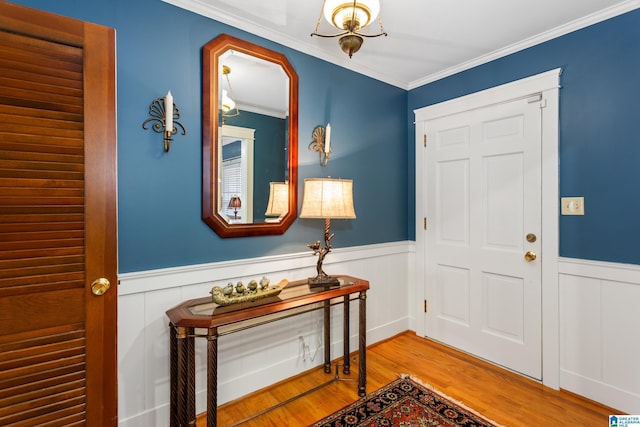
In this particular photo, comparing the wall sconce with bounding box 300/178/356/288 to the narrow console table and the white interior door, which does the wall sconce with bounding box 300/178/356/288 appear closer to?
the narrow console table

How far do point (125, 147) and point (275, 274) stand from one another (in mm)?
1172

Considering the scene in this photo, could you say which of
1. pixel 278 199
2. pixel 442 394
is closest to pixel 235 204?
pixel 278 199

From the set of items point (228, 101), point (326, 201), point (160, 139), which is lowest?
point (326, 201)

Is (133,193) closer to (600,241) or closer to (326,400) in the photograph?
(326,400)

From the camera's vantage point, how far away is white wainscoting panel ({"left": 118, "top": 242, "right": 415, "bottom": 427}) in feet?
5.44

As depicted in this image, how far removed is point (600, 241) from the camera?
6.50 ft

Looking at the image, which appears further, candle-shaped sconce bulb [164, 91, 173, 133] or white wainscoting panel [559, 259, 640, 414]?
white wainscoting panel [559, 259, 640, 414]

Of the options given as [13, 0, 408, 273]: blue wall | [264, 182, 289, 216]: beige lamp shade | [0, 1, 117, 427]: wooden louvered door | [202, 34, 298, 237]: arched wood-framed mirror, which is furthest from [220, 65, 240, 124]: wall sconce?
[0, 1, 117, 427]: wooden louvered door

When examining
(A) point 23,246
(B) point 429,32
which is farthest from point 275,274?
(B) point 429,32

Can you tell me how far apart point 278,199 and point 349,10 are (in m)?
1.18

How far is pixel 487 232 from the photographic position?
8.34 ft

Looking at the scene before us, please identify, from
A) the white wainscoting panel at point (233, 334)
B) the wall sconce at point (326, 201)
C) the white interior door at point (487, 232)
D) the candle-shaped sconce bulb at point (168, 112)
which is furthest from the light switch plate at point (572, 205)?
the candle-shaped sconce bulb at point (168, 112)

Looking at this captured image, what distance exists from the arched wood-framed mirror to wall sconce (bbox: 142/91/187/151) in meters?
0.20

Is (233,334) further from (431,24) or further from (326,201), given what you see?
(431,24)
